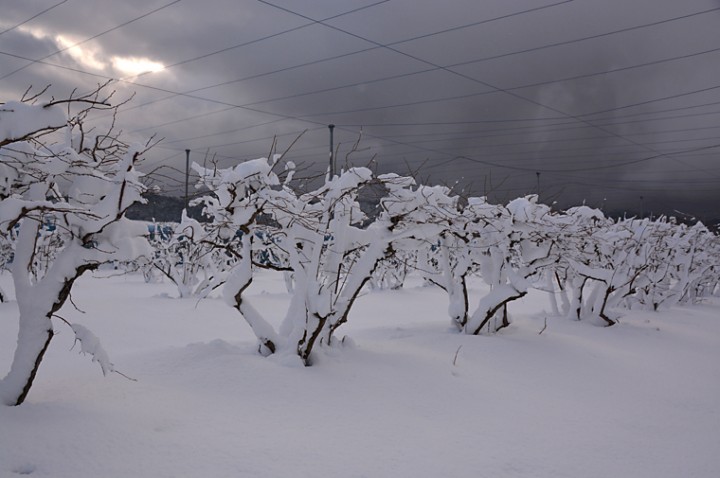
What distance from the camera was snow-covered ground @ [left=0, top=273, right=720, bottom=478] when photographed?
11.2ft

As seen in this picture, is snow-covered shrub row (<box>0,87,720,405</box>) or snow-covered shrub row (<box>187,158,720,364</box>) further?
snow-covered shrub row (<box>187,158,720,364</box>)

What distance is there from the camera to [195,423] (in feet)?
12.8

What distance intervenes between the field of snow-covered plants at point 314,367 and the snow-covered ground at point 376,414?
2 centimetres

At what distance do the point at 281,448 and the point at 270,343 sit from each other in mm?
2458

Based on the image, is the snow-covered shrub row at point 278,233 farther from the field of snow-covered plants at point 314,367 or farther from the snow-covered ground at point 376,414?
the snow-covered ground at point 376,414

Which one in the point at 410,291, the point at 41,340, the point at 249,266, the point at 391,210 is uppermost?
the point at 391,210

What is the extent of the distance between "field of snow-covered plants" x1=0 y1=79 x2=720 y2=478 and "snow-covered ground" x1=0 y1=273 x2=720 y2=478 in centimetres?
2

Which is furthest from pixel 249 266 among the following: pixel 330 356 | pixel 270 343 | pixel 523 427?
pixel 523 427

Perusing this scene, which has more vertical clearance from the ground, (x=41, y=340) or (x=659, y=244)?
(x=659, y=244)

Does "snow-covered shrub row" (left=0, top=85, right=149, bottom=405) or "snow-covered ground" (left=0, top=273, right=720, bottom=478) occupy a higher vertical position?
"snow-covered shrub row" (left=0, top=85, right=149, bottom=405)

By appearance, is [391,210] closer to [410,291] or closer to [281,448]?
[281,448]

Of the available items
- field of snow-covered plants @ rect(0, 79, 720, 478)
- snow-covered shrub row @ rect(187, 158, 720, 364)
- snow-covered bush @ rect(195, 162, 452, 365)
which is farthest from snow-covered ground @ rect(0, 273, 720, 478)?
snow-covered shrub row @ rect(187, 158, 720, 364)

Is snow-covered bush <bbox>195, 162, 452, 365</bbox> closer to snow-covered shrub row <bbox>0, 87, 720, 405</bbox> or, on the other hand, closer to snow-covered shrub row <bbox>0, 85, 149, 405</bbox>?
snow-covered shrub row <bbox>0, 87, 720, 405</bbox>

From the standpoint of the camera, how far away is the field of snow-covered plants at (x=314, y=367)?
11.6 feet
